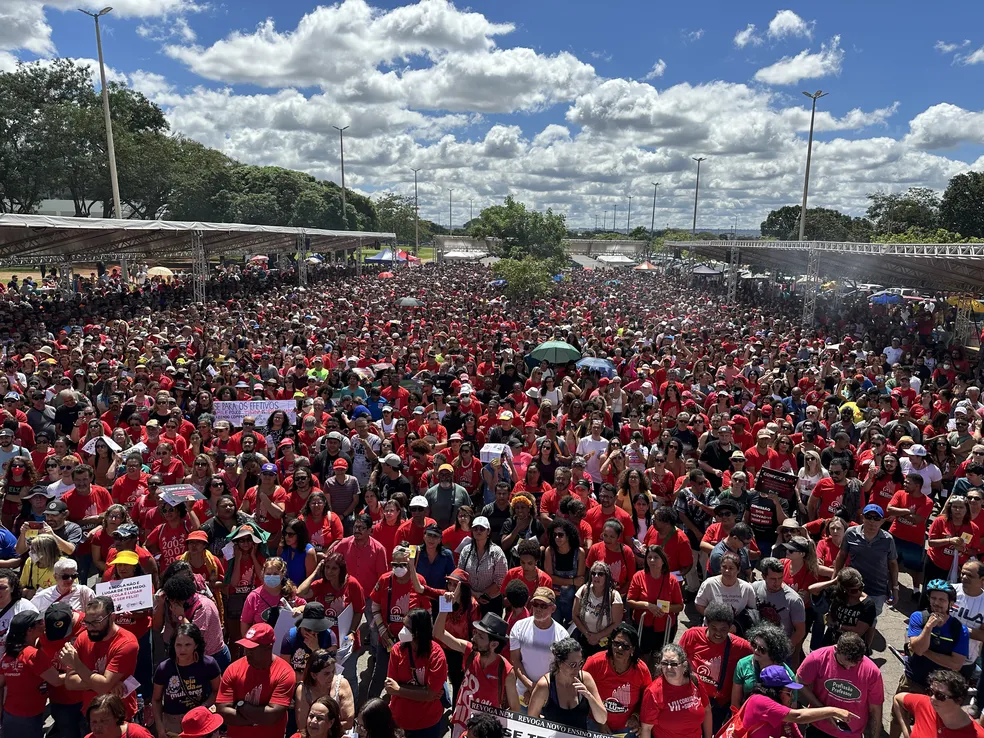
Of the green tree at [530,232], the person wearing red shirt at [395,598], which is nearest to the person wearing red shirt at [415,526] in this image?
the person wearing red shirt at [395,598]

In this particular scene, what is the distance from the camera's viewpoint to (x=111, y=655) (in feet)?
13.2

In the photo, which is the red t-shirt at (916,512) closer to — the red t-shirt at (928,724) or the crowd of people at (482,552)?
the crowd of people at (482,552)

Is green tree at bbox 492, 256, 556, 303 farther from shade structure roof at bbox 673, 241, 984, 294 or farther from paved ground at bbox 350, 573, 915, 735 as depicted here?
paved ground at bbox 350, 573, 915, 735

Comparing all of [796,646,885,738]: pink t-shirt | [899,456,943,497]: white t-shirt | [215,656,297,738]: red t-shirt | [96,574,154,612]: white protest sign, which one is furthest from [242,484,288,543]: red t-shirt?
[899,456,943,497]: white t-shirt

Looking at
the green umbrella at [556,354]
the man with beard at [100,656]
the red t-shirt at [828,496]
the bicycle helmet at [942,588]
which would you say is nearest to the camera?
the man with beard at [100,656]

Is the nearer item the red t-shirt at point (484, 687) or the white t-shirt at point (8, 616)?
the red t-shirt at point (484, 687)

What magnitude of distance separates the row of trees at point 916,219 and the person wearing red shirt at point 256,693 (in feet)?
176

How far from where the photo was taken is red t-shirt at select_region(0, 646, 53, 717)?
4.01 meters

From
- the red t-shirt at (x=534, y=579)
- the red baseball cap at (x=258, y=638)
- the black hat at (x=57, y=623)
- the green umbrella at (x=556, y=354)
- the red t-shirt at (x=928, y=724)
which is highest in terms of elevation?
the green umbrella at (x=556, y=354)

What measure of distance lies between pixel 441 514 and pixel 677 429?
3.39m

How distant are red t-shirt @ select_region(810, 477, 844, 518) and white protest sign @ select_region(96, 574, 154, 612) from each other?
228 inches

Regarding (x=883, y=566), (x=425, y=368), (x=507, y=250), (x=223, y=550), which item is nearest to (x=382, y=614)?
(x=223, y=550)

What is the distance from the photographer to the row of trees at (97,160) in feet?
143

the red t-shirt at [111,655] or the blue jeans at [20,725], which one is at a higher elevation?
the red t-shirt at [111,655]
